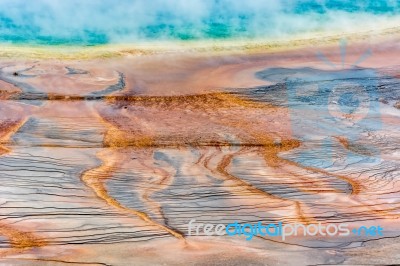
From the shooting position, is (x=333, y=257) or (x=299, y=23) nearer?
(x=333, y=257)

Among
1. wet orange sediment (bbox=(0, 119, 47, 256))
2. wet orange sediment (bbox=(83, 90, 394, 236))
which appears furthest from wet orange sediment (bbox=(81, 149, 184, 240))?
wet orange sediment (bbox=(0, 119, 47, 256))

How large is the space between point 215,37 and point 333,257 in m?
4.46

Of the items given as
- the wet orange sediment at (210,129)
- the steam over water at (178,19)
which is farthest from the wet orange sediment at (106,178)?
the steam over water at (178,19)

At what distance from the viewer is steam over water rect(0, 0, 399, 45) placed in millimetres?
7441

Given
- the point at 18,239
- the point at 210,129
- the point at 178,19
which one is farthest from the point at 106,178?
the point at 178,19

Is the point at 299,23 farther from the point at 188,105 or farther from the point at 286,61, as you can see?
the point at 188,105

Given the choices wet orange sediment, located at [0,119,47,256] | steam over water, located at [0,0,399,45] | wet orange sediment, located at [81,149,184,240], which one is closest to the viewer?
wet orange sediment, located at [0,119,47,256]

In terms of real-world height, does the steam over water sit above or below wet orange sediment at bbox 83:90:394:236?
above

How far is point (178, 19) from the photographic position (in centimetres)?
790

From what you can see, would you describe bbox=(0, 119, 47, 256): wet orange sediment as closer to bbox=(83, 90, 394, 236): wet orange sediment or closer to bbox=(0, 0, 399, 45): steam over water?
bbox=(83, 90, 394, 236): wet orange sediment

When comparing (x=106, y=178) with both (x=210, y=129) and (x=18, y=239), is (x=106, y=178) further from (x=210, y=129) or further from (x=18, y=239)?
(x=210, y=129)

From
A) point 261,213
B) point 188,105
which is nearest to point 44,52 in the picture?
point 188,105

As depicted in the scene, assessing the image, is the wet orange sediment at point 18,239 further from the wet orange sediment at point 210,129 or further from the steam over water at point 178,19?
the steam over water at point 178,19

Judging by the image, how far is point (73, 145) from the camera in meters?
4.82
